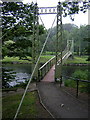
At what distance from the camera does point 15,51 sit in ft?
16.9

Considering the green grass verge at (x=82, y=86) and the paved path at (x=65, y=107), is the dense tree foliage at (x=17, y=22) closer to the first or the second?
the green grass verge at (x=82, y=86)

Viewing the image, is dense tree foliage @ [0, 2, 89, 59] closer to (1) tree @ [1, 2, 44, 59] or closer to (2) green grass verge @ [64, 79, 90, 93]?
(1) tree @ [1, 2, 44, 59]

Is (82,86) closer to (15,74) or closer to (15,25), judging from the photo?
(15,25)

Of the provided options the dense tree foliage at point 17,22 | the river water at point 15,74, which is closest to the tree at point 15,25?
the dense tree foliage at point 17,22

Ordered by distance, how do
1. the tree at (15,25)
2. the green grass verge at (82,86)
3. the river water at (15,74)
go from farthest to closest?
the tree at (15,25) < the river water at (15,74) < the green grass verge at (82,86)

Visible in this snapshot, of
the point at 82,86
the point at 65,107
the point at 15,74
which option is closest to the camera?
the point at 65,107

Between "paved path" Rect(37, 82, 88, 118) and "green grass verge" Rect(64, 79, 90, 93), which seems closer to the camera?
"paved path" Rect(37, 82, 88, 118)

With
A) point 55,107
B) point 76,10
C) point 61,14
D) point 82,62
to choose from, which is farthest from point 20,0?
point 82,62

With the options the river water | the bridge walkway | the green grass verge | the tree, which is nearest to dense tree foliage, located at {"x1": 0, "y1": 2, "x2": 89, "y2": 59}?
the tree


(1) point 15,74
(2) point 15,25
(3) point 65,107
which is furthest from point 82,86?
(1) point 15,74

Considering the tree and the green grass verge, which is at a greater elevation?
the tree

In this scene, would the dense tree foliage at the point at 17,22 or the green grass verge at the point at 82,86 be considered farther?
the dense tree foliage at the point at 17,22

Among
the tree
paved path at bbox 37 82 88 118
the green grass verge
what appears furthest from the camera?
the tree

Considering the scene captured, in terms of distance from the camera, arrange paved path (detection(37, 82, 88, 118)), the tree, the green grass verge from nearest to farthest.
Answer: paved path (detection(37, 82, 88, 118)) → the green grass verge → the tree
